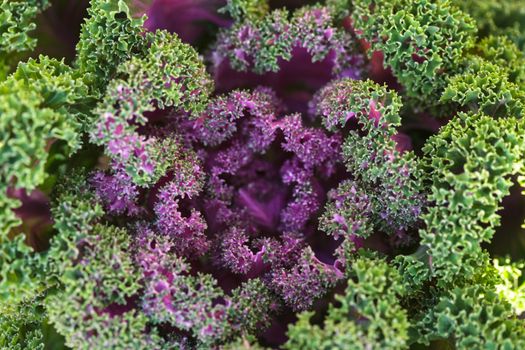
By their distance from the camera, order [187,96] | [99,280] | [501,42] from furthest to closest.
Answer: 1. [501,42]
2. [187,96]
3. [99,280]

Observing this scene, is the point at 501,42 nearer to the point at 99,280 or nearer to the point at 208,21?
the point at 208,21

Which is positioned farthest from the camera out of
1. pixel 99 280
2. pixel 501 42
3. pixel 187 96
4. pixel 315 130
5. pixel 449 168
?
pixel 501 42

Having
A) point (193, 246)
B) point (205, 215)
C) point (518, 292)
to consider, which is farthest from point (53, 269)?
point (518, 292)

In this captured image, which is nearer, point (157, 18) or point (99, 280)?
point (99, 280)

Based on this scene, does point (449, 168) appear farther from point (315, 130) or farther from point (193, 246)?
point (193, 246)

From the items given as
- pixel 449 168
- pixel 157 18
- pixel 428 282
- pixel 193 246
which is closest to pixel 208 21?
pixel 157 18

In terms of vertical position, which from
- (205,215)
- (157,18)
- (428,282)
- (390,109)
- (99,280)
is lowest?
(99,280)

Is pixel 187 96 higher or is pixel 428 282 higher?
pixel 187 96
